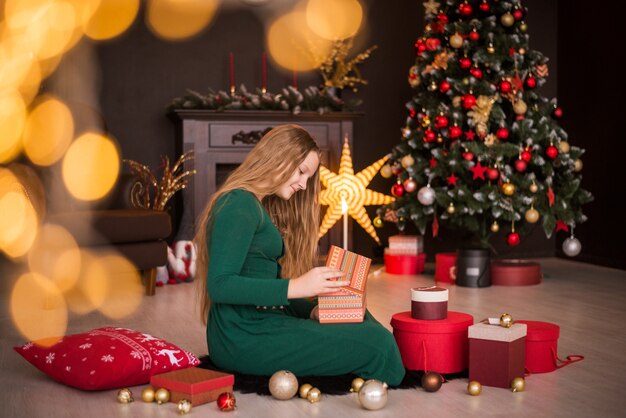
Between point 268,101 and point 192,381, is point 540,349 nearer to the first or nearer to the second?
point 192,381

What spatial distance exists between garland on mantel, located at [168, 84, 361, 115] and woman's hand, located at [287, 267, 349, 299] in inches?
132

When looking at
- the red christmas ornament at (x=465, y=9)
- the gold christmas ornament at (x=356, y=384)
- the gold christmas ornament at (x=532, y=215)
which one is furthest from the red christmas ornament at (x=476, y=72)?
the gold christmas ornament at (x=356, y=384)

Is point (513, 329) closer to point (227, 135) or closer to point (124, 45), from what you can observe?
point (227, 135)

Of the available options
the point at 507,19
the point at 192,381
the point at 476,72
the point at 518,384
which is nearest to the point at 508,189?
the point at 476,72

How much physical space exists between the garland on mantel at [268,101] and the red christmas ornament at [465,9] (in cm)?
101

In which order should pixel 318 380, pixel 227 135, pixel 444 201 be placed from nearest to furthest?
1. pixel 318 380
2. pixel 444 201
3. pixel 227 135

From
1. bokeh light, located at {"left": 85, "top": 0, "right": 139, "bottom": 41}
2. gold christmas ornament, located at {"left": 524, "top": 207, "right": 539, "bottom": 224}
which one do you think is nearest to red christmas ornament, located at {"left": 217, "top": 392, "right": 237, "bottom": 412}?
gold christmas ornament, located at {"left": 524, "top": 207, "right": 539, "bottom": 224}

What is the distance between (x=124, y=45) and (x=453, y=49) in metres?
2.38

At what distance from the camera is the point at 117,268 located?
4348 mm

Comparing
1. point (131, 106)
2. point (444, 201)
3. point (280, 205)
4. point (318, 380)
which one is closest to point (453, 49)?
point (444, 201)

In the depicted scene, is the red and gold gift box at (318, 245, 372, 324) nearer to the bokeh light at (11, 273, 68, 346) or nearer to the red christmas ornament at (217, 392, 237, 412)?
the red christmas ornament at (217, 392, 237, 412)

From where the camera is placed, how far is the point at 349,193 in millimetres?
5789

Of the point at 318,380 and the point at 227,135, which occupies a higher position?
the point at 227,135

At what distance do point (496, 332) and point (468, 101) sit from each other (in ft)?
8.81
